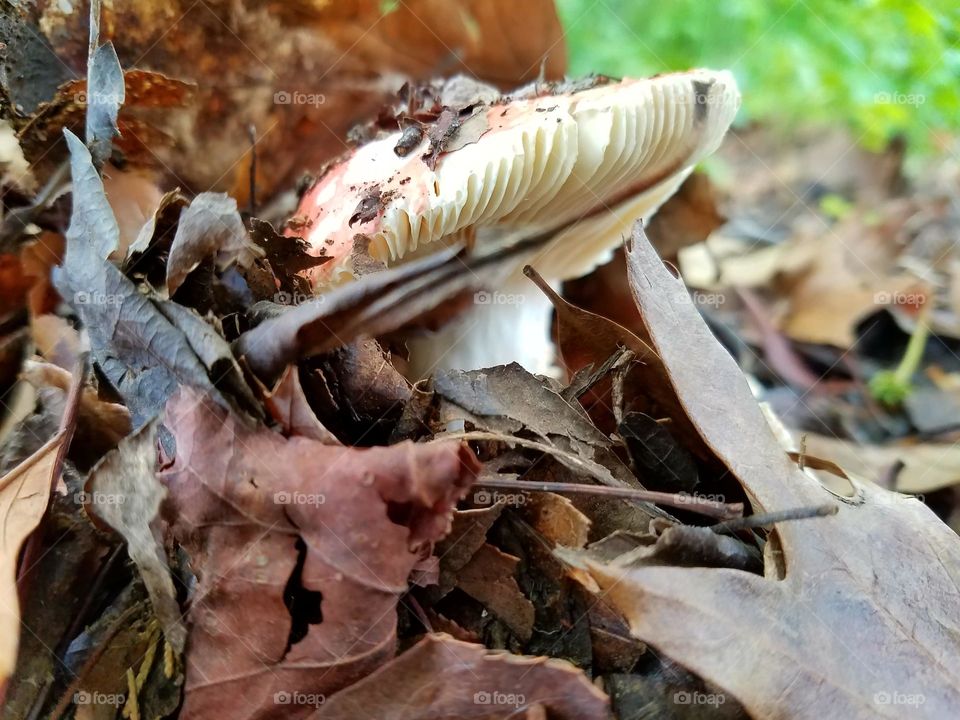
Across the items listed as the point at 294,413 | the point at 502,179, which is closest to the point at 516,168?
the point at 502,179

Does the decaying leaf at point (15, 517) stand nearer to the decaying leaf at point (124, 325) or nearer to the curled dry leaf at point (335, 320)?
the decaying leaf at point (124, 325)

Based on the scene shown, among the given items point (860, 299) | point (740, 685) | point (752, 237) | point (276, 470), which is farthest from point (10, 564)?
point (752, 237)

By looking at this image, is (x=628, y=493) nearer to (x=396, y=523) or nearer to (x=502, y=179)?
(x=396, y=523)

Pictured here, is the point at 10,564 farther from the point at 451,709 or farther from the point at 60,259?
the point at 60,259

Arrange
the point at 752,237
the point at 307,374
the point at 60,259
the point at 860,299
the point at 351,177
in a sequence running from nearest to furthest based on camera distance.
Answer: the point at 307,374 < the point at 351,177 < the point at 60,259 < the point at 860,299 < the point at 752,237

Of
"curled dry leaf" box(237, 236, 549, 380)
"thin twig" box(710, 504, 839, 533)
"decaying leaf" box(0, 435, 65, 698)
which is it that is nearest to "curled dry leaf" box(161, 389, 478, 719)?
"curled dry leaf" box(237, 236, 549, 380)
